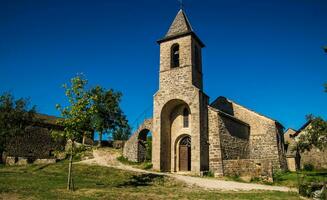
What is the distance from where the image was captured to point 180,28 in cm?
2738

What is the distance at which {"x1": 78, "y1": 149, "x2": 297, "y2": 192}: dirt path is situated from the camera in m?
17.0

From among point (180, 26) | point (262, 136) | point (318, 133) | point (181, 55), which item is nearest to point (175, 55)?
point (181, 55)

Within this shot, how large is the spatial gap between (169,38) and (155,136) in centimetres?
923

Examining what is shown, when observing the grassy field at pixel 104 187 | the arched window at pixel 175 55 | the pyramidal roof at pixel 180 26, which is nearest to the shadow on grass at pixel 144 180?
the grassy field at pixel 104 187

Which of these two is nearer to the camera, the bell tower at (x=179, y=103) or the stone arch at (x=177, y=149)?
the bell tower at (x=179, y=103)

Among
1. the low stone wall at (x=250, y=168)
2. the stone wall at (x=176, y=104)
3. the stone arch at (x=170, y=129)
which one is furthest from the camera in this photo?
the stone arch at (x=170, y=129)

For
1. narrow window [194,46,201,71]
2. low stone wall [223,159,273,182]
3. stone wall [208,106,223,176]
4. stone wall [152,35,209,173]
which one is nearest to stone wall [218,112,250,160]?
stone wall [208,106,223,176]

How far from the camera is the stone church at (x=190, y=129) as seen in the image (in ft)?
76.8

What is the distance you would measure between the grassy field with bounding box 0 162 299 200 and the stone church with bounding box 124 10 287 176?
521 centimetres

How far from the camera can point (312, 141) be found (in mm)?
23781

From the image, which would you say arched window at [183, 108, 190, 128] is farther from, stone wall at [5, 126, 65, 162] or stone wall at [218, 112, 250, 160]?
stone wall at [5, 126, 65, 162]

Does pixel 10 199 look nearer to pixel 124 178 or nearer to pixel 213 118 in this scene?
pixel 124 178

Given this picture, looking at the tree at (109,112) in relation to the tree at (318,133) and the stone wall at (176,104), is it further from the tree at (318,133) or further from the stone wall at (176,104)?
the tree at (318,133)

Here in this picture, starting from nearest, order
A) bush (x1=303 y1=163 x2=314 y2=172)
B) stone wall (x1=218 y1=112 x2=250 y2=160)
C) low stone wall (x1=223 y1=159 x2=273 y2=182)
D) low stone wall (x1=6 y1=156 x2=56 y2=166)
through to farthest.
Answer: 1. low stone wall (x1=223 y1=159 x2=273 y2=182)
2. stone wall (x1=218 y1=112 x2=250 y2=160)
3. low stone wall (x1=6 y1=156 x2=56 y2=166)
4. bush (x1=303 y1=163 x2=314 y2=172)
